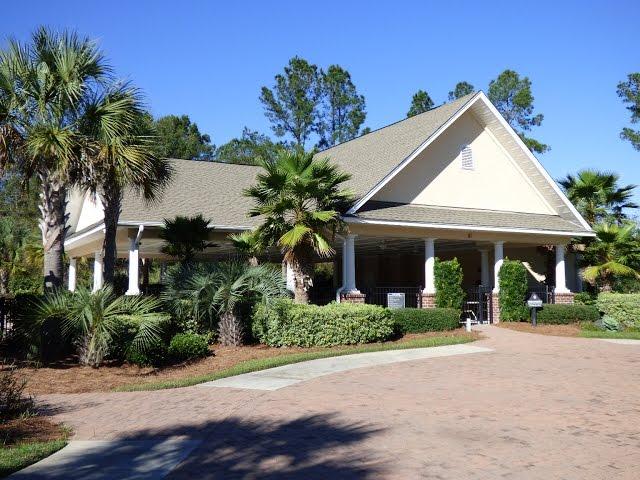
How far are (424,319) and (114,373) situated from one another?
8522mm

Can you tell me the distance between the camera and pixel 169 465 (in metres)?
6.14

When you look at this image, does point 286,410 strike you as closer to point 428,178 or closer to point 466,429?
point 466,429

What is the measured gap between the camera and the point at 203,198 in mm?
21812

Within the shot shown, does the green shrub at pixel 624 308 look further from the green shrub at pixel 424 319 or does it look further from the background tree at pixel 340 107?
the background tree at pixel 340 107

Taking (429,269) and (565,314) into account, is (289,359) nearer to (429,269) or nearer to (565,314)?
(429,269)

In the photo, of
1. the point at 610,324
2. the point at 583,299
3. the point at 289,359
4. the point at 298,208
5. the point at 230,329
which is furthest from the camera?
the point at 583,299

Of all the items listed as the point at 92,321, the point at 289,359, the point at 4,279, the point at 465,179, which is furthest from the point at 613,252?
the point at 4,279

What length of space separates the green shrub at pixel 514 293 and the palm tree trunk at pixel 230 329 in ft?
29.9

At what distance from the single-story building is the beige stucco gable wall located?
0.12 feet

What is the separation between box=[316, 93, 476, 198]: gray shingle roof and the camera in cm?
1962

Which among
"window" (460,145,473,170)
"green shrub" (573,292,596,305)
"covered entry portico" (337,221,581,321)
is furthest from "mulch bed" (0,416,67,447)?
"green shrub" (573,292,596,305)

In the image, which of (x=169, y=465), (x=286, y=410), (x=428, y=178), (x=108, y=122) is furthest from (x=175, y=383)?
(x=428, y=178)

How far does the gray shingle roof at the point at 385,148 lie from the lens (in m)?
19.6

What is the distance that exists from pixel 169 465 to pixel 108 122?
9.61 metres
